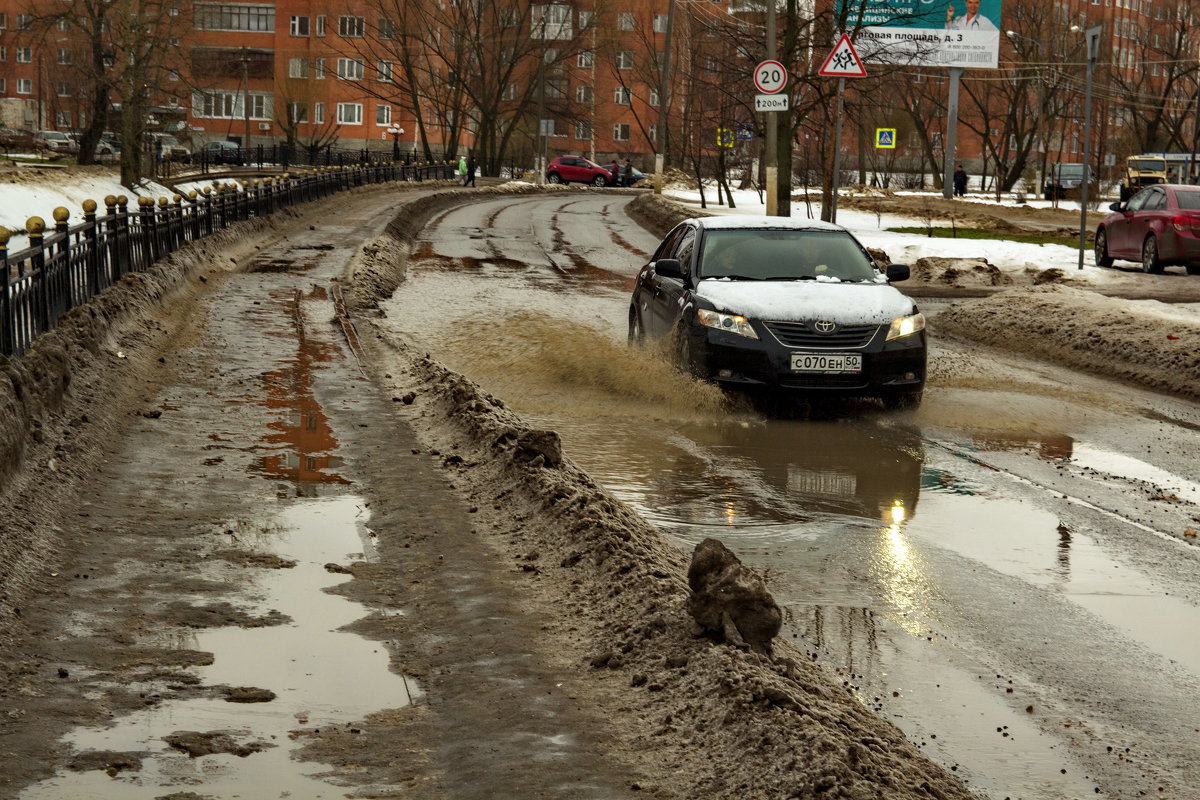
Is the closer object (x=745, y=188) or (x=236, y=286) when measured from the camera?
(x=236, y=286)

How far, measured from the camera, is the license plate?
425 inches

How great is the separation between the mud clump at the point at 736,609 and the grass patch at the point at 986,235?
2644 centimetres

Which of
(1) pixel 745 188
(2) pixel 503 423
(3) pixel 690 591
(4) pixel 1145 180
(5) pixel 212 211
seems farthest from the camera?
(4) pixel 1145 180

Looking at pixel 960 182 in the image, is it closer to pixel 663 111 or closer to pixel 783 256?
pixel 663 111

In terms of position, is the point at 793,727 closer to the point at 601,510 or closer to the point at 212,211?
the point at 601,510

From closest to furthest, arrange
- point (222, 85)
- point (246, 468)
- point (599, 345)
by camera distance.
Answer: point (246, 468), point (599, 345), point (222, 85)

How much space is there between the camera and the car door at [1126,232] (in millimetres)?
25203

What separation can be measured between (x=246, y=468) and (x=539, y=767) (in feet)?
15.9

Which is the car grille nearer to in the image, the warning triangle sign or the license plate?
the license plate

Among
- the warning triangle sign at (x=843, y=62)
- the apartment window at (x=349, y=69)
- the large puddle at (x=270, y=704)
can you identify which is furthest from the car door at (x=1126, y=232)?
the apartment window at (x=349, y=69)

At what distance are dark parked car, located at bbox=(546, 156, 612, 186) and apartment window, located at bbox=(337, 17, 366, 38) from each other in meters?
24.5

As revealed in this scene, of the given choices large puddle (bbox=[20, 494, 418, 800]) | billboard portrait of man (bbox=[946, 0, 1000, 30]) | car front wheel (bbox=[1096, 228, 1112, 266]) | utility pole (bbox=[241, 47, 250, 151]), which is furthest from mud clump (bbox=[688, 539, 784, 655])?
utility pole (bbox=[241, 47, 250, 151])

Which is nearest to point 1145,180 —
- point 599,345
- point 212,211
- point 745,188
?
point 745,188

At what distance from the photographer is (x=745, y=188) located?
62125 mm
